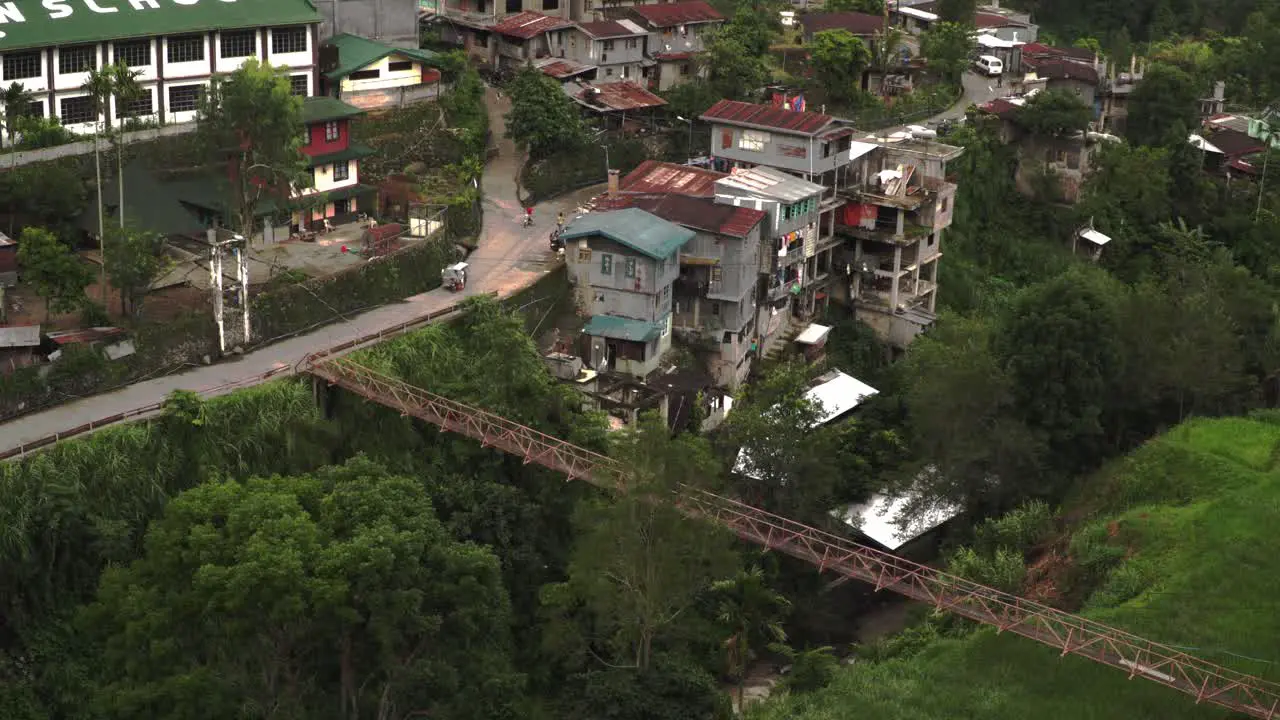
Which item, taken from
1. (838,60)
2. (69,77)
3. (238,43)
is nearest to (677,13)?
(838,60)

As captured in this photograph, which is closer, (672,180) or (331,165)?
(331,165)

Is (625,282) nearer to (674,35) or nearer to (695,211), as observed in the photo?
(695,211)

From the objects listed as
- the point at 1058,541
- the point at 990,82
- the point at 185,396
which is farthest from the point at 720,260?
the point at 990,82

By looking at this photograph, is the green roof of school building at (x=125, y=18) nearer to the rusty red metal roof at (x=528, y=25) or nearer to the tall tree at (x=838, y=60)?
the rusty red metal roof at (x=528, y=25)

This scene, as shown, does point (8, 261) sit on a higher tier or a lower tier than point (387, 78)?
lower

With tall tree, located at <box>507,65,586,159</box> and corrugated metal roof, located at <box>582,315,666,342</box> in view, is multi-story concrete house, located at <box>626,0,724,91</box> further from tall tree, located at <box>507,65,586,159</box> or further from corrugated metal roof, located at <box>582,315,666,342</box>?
corrugated metal roof, located at <box>582,315,666,342</box>

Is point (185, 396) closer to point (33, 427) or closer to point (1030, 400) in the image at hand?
point (33, 427)

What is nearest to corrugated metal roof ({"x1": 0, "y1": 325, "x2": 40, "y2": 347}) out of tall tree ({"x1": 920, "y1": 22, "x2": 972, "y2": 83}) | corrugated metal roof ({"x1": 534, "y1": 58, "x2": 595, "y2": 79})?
corrugated metal roof ({"x1": 534, "y1": 58, "x2": 595, "y2": 79})
